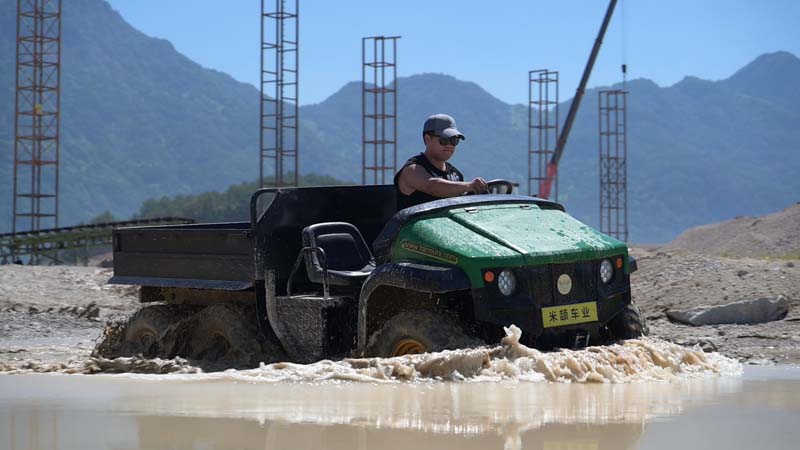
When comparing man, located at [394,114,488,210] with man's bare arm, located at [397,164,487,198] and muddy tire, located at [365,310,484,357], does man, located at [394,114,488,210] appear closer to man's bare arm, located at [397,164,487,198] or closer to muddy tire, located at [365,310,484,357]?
man's bare arm, located at [397,164,487,198]

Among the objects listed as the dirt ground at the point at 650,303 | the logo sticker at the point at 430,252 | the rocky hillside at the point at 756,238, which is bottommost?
the dirt ground at the point at 650,303

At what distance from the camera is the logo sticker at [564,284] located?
24.5ft

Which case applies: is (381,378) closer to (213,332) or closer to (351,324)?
(351,324)

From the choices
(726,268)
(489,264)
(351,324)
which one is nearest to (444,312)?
(489,264)

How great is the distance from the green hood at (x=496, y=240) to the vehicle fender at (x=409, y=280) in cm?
9

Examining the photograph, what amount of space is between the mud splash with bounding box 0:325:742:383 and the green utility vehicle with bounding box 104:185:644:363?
0.65 ft

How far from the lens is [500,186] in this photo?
350 inches

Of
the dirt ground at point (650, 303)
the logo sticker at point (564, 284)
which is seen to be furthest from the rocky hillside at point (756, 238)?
the logo sticker at point (564, 284)

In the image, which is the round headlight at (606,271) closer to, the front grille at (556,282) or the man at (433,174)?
the front grille at (556,282)

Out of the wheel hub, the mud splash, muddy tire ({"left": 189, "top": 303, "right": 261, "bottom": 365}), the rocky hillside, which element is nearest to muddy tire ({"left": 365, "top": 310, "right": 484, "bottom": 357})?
the wheel hub

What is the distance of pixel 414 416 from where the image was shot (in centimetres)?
580

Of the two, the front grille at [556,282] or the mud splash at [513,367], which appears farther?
the front grille at [556,282]

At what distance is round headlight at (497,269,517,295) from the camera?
7.32 meters

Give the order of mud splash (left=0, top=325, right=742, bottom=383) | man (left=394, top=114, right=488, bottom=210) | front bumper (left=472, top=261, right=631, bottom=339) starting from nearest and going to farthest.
→ mud splash (left=0, top=325, right=742, bottom=383) → front bumper (left=472, top=261, right=631, bottom=339) → man (left=394, top=114, right=488, bottom=210)
